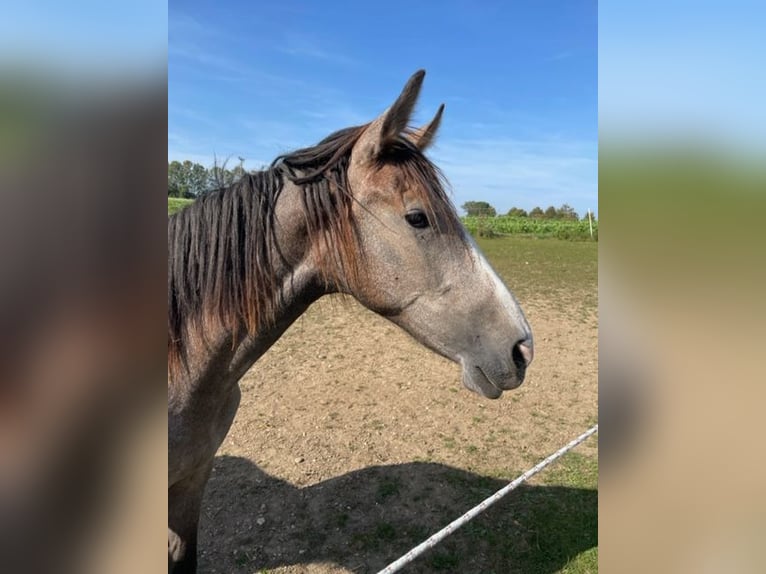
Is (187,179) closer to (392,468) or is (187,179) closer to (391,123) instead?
(391,123)

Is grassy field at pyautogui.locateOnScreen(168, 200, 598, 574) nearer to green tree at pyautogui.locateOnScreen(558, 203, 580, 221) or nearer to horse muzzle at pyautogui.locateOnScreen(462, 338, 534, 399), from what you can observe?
horse muzzle at pyautogui.locateOnScreen(462, 338, 534, 399)

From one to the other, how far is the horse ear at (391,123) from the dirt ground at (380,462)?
0.76 meters

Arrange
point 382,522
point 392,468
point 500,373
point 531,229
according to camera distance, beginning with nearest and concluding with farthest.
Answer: point 500,373 → point 382,522 → point 392,468 → point 531,229

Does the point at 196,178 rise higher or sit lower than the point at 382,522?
higher

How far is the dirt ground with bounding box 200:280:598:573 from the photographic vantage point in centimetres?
327

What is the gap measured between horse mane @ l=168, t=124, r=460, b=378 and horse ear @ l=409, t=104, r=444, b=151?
0.30 metres

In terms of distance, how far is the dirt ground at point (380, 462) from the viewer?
3.27m

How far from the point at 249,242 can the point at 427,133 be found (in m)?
0.98

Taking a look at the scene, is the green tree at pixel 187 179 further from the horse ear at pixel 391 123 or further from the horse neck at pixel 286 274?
the horse ear at pixel 391 123

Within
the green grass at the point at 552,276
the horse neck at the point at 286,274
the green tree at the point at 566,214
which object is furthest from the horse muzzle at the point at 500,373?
the green tree at the point at 566,214

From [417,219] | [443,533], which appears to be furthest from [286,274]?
[443,533]

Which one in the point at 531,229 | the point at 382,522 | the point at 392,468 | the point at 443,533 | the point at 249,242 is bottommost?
the point at 382,522

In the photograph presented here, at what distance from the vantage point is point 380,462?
172 inches
